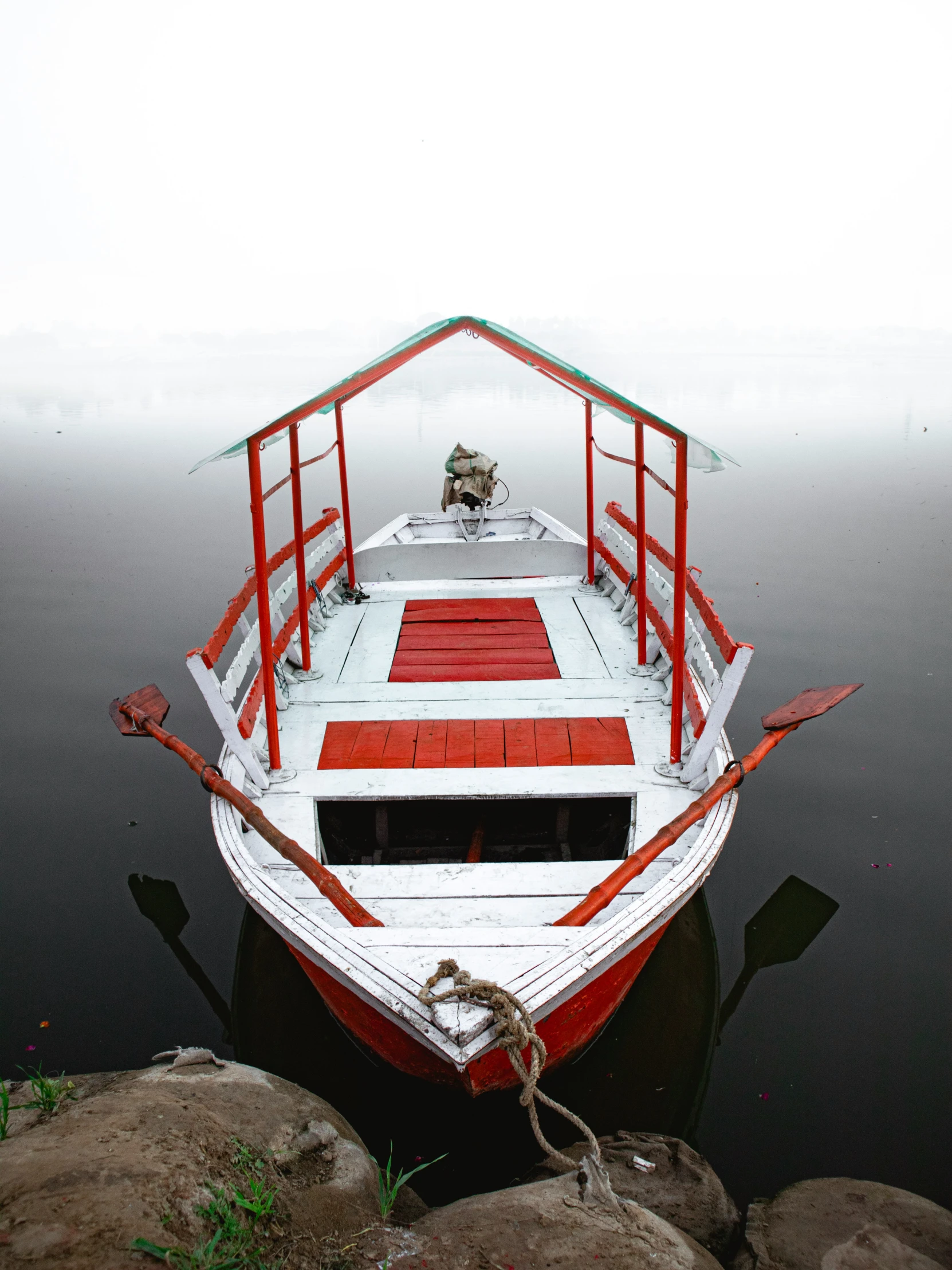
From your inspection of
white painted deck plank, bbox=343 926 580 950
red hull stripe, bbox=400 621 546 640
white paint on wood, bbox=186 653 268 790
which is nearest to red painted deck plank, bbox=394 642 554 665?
red hull stripe, bbox=400 621 546 640

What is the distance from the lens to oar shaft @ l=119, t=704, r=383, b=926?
3.11 m

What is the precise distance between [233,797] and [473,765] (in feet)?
4.18

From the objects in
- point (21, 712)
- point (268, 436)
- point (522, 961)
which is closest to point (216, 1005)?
point (522, 961)

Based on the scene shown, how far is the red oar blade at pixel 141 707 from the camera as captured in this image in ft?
16.0

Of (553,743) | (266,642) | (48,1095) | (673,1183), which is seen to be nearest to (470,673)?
(553,743)

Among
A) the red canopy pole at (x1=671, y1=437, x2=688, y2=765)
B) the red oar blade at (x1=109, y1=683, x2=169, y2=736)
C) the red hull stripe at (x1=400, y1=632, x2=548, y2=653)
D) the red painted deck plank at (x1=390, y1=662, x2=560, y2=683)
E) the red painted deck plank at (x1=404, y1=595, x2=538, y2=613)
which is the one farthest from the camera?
the red painted deck plank at (x1=404, y1=595, x2=538, y2=613)

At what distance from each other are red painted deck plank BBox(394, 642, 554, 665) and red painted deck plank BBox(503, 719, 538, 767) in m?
0.89

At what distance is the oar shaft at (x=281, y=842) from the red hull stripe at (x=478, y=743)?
2.30 ft

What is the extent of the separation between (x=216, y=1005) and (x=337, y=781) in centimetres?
128

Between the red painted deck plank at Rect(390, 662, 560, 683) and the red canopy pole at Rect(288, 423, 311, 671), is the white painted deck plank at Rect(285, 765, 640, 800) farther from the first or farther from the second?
the red canopy pole at Rect(288, 423, 311, 671)

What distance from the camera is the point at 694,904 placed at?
4.85 metres

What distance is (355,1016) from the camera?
10.5ft

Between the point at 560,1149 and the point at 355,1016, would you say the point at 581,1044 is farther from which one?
the point at 355,1016

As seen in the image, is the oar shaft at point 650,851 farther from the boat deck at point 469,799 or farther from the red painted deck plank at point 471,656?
the red painted deck plank at point 471,656
